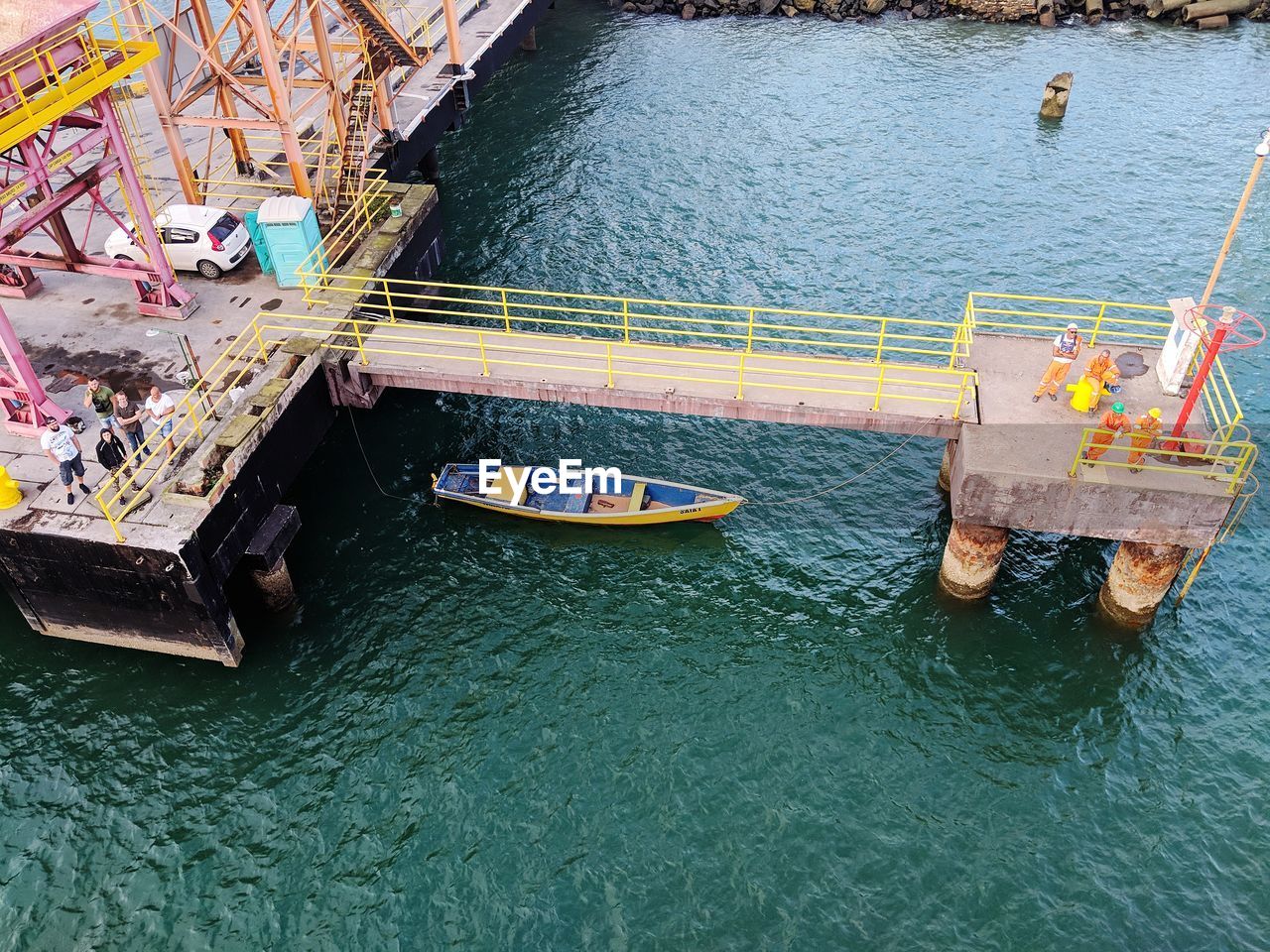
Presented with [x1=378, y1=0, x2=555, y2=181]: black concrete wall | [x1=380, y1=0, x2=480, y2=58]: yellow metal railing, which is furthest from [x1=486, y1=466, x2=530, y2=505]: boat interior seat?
[x1=380, y1=0, x2=480, y2=58]: yellow metal railing

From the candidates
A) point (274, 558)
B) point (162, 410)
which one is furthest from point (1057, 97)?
point (162, 410)

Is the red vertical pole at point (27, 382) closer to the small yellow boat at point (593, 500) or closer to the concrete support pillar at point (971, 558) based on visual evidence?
the small yellow boat at point (593, 500)

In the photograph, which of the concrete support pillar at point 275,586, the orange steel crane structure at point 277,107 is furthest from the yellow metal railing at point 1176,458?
the orange steel crane structure at point 277,107

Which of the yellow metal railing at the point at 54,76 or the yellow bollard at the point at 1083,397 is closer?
the yellow metal railing at the point at 54,76

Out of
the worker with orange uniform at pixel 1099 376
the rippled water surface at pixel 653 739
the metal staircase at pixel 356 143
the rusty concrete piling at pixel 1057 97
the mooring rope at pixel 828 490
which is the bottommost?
the rippled water surface at pixel 653 739

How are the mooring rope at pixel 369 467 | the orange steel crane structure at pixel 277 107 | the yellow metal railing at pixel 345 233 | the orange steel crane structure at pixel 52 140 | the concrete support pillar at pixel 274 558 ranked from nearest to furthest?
1. the orange steel crane structure at pixel 52 140
2. the concrete support pillar at pixel 274 558
3. the mooring rope at pixel 369 467
4. the yellow metal railing at pixel 345 233
5. the orange steel crane structure at pixel 277 107

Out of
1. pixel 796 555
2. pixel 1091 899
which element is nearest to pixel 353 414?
pixel 796 555

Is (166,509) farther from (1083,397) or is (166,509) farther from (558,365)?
(1083,397)
